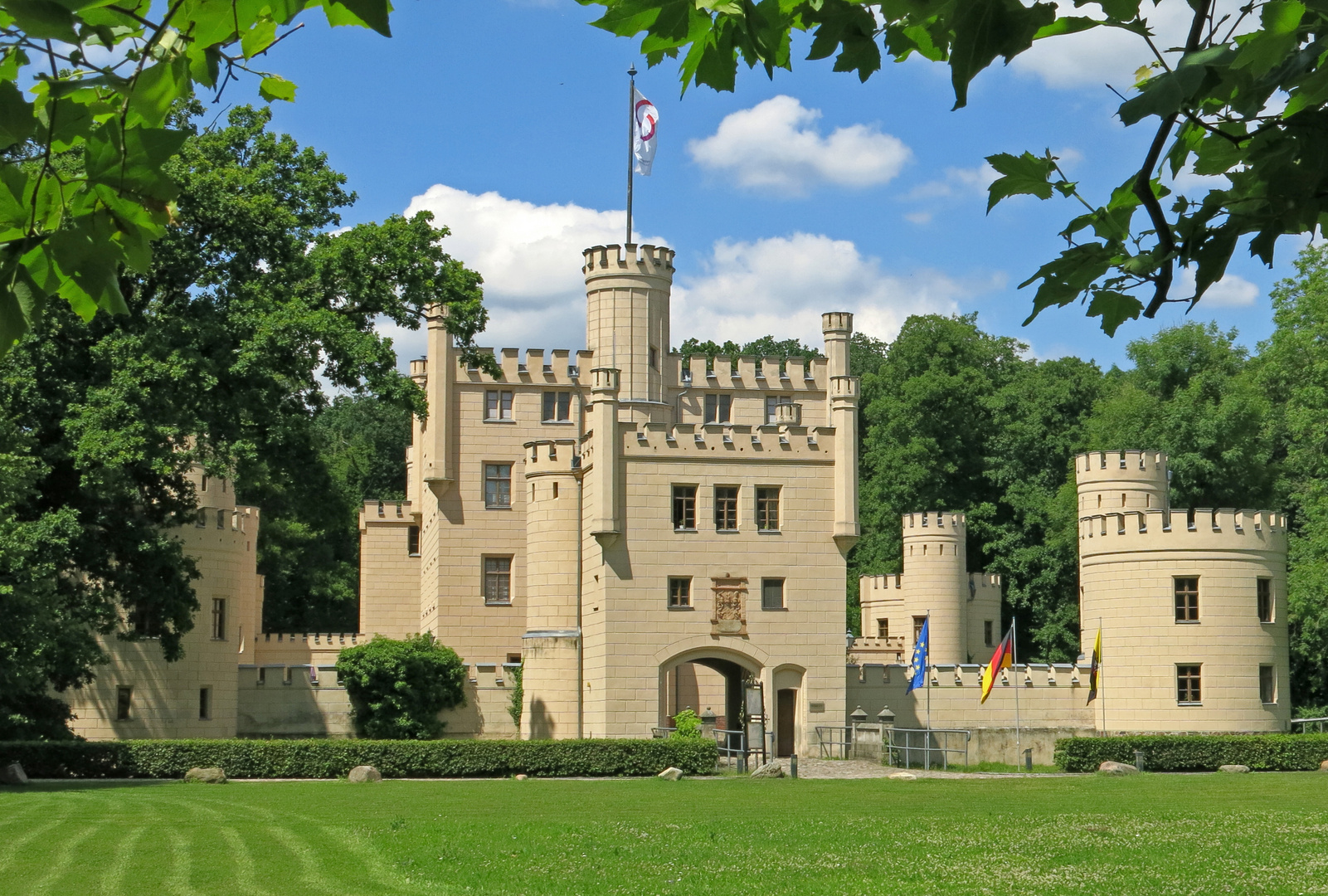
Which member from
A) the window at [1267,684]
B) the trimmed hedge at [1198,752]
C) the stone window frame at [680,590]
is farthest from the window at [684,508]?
the window at [1267,684]

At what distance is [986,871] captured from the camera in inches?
529

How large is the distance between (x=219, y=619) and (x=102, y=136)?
121ft

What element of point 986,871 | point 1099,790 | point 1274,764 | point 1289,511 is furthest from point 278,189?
point 1289,511

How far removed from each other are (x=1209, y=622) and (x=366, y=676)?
71.0 ft

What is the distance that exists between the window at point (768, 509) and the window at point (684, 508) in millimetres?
1561

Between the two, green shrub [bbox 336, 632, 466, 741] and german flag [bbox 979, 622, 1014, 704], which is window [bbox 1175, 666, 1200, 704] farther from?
green shrub [bbox 336, 632, 466, 741]

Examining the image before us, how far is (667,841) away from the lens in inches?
631

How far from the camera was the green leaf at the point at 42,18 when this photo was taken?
2797 millimetres

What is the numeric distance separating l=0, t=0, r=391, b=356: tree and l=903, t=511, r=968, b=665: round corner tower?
51.5m

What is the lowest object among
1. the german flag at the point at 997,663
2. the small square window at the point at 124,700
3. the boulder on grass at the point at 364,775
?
the boulder on grass at the point at 364,775

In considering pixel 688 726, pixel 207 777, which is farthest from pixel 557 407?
pixel 207 777

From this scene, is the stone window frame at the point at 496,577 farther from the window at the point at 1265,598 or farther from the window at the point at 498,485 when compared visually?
the window at the point at 1265,598

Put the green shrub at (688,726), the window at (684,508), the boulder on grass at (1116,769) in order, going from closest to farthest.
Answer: the boulder on grass at (1116,769)
the green shrub at (688,726)
the window at (684,508)

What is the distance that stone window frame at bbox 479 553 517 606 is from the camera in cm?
4544
